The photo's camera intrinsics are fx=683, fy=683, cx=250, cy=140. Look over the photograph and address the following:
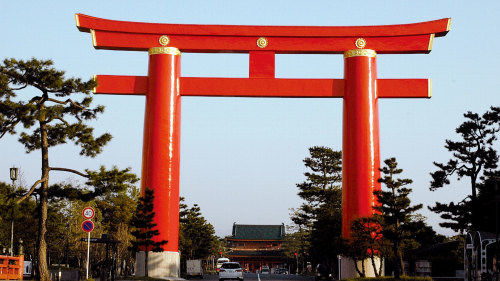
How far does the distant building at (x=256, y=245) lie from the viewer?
11275cm

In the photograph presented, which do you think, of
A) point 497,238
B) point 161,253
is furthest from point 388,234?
point 161,253

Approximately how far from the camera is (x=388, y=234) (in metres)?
34.1

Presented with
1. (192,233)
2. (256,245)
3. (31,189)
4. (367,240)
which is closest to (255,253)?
(256,245)

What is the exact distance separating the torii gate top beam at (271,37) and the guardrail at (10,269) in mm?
13574

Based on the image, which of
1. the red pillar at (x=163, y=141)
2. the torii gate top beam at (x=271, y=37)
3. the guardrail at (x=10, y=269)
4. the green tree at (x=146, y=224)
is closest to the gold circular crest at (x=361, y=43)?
the torii gate top beam at (x=271, y=37)

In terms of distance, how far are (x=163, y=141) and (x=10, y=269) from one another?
11.7m

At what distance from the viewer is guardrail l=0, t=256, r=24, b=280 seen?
28.8 metres

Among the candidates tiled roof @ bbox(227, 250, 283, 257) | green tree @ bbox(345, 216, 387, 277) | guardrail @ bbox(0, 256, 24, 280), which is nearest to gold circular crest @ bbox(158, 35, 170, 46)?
green tree @ bbox(345, 216, 387, 277)

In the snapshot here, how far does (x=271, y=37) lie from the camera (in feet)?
127

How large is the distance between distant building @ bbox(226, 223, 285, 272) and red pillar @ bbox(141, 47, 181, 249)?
75019 millimetres

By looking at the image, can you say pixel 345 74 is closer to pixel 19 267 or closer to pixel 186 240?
pixel 19 267

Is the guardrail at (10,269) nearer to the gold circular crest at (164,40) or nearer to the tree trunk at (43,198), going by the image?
the tree trunk at (43,198)

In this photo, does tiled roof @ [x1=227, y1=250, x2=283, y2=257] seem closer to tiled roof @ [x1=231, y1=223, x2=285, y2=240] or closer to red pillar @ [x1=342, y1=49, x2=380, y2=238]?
tiled roof @ [x1=231, y1=223, x2=285, y2=240]

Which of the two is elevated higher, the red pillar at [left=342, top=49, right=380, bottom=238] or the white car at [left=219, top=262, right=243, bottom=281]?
the red pillar at [left=342, top=49, right=380, bottom=238]
